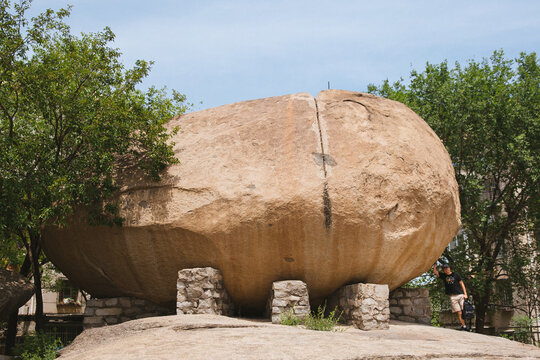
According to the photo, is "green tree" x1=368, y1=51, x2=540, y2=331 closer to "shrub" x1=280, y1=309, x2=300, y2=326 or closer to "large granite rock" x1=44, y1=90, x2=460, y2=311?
"large granite rock" x1=44, y1=90, x2=460, y2=311

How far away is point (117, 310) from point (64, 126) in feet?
12.0

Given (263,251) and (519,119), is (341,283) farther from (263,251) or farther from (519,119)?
(519,119)

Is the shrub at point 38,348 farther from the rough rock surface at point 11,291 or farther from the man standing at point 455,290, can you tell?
the man standing at point 455,290

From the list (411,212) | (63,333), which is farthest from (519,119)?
(63,333)

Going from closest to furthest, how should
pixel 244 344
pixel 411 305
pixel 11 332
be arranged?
pixel 244 344
pixel 11 332
pixel 411 305

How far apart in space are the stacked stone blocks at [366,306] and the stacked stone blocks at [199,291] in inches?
88.4

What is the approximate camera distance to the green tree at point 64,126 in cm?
878

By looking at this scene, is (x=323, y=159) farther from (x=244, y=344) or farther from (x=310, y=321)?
(x=244, y=344)

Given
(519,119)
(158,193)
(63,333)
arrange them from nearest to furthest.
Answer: (158,193) → (63,333) → (519,119)

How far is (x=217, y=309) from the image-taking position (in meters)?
9.28

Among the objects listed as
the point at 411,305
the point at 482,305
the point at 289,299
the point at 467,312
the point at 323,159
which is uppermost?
the point at 323,159

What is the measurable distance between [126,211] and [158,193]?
680 millimetres

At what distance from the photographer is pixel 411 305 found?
1060 cm

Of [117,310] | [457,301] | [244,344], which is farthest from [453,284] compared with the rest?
[117,310]
